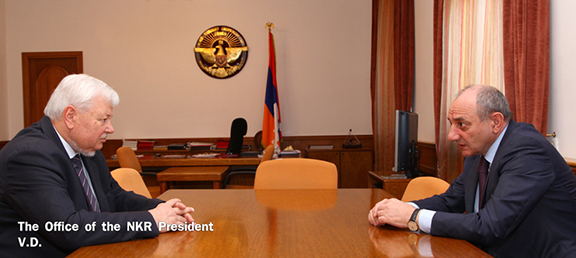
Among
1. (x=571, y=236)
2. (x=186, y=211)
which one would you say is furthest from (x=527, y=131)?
(x=186, y=211)

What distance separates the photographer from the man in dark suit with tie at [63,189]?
107 cm

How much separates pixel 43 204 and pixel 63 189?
0.25ft

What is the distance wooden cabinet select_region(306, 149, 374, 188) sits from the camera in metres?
4.99

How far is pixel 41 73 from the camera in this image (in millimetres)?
5711

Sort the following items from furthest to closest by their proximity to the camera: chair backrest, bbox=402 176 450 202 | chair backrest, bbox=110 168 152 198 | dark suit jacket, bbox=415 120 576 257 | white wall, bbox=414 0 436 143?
white wall, bbox=414 0 436 143
chair backrest, bbox=110 168 152 198
chair backrest, bbox=402 176 450 202
dark suit jacket, bbox=415 120 576 257

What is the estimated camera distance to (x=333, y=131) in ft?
18.8

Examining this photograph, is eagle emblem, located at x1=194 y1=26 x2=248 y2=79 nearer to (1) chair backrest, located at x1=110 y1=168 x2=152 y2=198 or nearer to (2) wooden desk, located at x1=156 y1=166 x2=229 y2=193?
(2) wooden desk, located at x1=156 y1=166 x2=229 y2=193

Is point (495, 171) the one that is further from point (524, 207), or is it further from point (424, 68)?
A: point (424, 68)

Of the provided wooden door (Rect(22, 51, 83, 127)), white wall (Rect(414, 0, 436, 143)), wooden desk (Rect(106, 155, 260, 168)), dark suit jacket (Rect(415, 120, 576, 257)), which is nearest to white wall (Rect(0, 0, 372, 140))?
wooden door (Rect(22, 51, 83, 127))

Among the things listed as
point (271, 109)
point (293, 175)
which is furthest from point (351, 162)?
point (293, 175)

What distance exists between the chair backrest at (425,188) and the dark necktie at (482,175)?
0.65 feet

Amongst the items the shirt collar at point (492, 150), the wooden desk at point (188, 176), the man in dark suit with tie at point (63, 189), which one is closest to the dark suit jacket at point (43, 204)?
the man in dark suit with tie at point (63, 189)

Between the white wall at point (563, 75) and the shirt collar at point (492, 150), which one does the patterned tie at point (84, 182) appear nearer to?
the shirt collar at point (492, 150)

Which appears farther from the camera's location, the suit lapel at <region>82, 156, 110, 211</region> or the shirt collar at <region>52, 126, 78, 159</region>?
the suit lapel at <region>82, 156, 110, 211</region>
